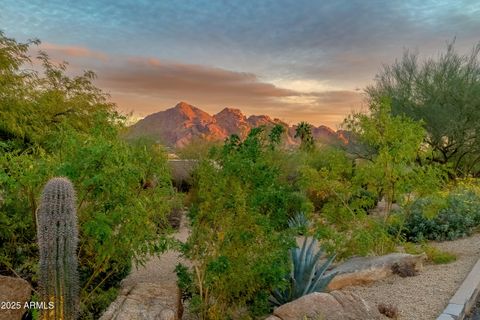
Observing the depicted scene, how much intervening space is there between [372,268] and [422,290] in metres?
0.75

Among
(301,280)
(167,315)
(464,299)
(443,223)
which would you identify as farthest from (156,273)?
(443,223)

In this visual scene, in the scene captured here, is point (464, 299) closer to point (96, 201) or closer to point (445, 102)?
point (96, 201)

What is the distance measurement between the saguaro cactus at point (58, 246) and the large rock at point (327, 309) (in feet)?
6.52

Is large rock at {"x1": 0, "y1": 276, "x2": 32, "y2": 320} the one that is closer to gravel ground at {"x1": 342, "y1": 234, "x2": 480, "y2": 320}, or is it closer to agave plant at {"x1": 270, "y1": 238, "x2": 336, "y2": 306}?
agave plant at {"x1": 270, "y1": 238, "x2": 336, "y2": 306}

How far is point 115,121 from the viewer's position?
7.04 metres

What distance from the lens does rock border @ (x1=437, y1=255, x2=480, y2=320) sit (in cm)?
612

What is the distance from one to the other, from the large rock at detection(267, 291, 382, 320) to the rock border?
40.9 inches

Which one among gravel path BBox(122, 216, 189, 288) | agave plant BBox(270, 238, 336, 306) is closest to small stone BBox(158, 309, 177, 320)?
agave plant BBox(270, 238, 336, 306)

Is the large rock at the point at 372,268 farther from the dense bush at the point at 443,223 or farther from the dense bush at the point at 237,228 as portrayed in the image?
the dense bush at the point at 443,223

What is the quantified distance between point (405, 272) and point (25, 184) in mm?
5479

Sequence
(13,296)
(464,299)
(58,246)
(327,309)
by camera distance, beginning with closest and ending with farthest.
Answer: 1. (58,246)
2. (327,309)
3. (13,296)
4. (464,299)

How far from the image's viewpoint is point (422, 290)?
23.8ft

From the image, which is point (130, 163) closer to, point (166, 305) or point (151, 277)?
point (166, 305)

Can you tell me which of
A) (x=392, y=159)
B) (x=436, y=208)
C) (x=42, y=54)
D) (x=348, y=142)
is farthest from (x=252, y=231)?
(x=348, y=142)
